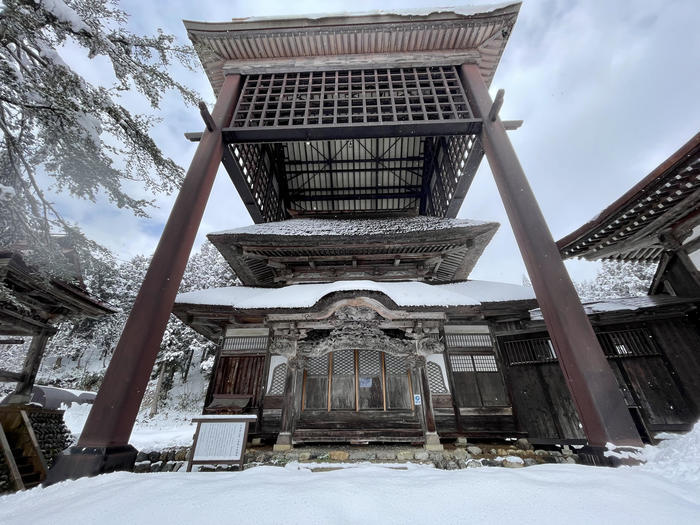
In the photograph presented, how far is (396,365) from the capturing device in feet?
27.3

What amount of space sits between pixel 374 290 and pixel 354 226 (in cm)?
426

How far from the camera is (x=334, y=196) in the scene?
14.7m

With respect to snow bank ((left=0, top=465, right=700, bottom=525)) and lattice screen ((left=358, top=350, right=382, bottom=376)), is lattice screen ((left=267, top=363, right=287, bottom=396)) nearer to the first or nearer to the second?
lattice screen ((left=358, top=350, right=382, bottom=376))

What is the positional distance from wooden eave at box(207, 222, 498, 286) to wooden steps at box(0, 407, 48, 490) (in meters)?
6.30

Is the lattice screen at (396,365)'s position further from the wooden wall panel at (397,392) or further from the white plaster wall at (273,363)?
the white plaster wall at (273,363)

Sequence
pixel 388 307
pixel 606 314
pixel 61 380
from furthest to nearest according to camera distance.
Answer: pixel 61 380 < pixel 606 314 < pixel 388 307

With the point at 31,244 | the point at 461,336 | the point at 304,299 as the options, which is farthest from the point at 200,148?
the point at 461,336

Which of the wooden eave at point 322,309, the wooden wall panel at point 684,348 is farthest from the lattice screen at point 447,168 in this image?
the wooden wall panel at point 684,348

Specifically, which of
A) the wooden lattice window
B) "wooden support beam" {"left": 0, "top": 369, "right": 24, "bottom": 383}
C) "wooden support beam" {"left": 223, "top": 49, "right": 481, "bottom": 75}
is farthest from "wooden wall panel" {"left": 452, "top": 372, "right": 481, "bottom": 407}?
"wooden support beam" {"left": 0, "top": 369, "right": 24, "bottom": 383}

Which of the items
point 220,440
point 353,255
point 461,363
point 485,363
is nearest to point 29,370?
point 220,440

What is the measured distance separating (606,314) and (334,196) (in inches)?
443

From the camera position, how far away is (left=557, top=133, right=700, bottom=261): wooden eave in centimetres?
549

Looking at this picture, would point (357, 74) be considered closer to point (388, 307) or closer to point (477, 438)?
point (388, 307)

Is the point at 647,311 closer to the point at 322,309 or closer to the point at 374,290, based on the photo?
the point at 374,290
